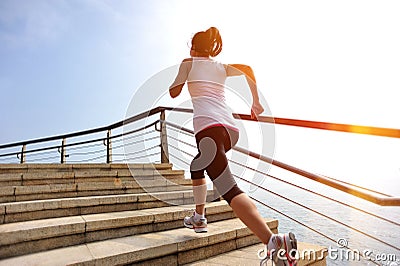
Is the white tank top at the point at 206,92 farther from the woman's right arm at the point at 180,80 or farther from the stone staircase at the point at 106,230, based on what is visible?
the stone staircase at the point at 106,230

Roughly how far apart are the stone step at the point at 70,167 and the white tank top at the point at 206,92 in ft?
Result: 7.82

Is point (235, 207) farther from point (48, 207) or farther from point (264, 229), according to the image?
point (48, 207)

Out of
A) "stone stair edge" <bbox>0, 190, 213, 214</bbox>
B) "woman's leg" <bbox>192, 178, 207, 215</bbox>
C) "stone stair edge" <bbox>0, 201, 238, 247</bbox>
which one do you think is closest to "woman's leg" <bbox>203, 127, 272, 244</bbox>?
"woman's leg" <bbox>192, 178, 207, 215</bbox>

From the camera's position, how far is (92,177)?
3324 mm

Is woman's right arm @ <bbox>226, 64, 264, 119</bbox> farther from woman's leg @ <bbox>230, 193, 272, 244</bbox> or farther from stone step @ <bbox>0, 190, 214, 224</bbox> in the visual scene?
stone step @ <bbox>0, 190, 214, 224</bbox>

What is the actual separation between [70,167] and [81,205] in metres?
1.59

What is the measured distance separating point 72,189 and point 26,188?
0.38 meters

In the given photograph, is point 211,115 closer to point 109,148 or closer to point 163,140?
point 163,140

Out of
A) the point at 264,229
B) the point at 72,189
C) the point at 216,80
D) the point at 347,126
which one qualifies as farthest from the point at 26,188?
the point at 347,126

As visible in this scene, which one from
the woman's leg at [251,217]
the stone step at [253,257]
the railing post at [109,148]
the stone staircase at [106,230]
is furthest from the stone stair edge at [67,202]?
the railing post at [109,148]

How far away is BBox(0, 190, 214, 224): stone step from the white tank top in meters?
1.18

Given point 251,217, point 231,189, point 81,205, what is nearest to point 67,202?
point 81,205

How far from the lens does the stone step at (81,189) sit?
8.13 ft

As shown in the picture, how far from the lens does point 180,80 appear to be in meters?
1.83
